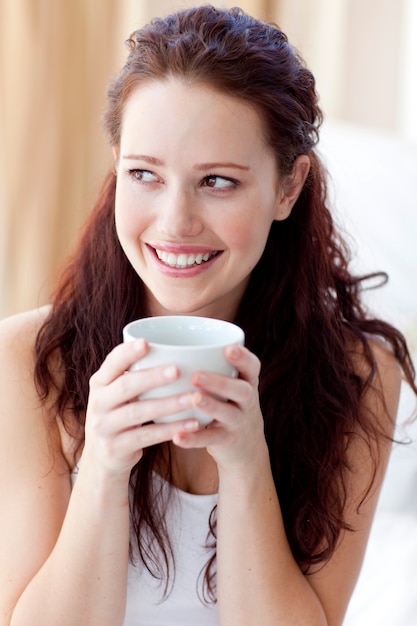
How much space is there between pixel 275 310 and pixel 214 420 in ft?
1.71

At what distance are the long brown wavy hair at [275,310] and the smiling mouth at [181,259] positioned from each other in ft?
0.59

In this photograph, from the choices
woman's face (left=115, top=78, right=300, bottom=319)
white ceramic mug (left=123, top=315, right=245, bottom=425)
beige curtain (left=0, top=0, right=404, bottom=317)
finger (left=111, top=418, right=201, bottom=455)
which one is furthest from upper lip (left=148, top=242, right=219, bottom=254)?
beige curtain (left=0, top=0, right=404, bottom=317)

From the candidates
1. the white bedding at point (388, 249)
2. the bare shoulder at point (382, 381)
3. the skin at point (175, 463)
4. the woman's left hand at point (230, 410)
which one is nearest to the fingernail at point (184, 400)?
the woman's left hand at point (230, 410)

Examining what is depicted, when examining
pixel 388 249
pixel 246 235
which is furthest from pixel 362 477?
pixel 388 249

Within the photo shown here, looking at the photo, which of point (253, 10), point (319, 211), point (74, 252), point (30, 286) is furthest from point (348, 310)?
point (253, 10)

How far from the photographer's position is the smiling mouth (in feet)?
3.94

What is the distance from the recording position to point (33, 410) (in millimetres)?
1287

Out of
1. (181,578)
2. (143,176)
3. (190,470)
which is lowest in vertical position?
(181,578)

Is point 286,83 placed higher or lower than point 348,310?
higher

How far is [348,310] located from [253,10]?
4.81ft

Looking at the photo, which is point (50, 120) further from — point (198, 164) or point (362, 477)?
point (362, 477)

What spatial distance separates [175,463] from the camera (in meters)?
1.35

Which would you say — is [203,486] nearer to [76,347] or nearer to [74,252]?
[76,347]

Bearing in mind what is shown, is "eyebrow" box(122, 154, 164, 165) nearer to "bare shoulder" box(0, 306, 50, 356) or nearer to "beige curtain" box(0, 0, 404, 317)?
"bare shoulder" box(0, 306, 50, 356)
